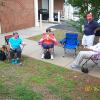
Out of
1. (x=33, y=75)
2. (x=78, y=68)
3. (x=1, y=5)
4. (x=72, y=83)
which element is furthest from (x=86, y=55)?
(x=1, y=5)

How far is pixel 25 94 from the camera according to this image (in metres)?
6.07

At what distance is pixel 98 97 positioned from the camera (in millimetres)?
6137

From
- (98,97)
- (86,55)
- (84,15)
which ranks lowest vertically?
(98,97)

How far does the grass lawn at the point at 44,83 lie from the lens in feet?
20.1

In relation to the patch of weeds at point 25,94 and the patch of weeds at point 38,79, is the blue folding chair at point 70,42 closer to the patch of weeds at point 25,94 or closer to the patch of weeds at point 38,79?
the patch of weeds at point 38,79

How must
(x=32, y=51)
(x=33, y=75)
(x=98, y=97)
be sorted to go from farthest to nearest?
1. (x=32, y=51)
2. (x=33, y=75)
3. (x=98, y=97)

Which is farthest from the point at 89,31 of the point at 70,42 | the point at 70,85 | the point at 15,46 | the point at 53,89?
the point at 53,89

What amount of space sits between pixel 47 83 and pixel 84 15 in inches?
221

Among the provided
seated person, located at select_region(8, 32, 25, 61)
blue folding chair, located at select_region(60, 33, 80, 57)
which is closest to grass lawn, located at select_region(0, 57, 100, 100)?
seated person, located at select_region(8, 32, 25, 61)

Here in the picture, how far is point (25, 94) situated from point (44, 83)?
0.99 meters

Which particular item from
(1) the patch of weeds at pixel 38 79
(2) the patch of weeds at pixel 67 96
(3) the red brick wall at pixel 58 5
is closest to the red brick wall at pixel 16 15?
(1) the patch of weeds at pixel 38 79

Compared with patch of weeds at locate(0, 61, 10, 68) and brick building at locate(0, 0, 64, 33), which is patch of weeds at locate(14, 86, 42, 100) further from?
brick building at locate(0, 0, 64, 33)

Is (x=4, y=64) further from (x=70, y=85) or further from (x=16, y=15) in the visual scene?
(x=16, y=15)

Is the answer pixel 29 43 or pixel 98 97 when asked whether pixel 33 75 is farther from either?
pixel 29 43
